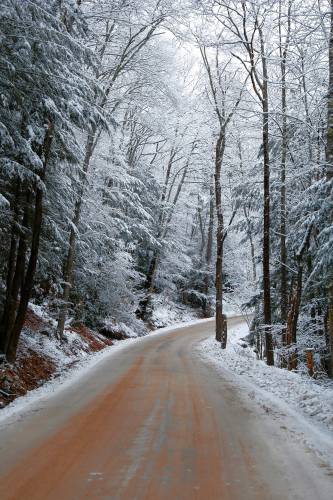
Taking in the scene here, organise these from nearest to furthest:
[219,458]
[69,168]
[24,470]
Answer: [24,470] → [219,458] → [69,168]

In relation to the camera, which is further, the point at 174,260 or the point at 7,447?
the point at 174,260

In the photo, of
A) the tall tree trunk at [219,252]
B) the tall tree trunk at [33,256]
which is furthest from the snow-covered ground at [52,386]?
the tall tree trunk at [219,252]

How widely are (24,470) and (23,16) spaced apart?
7.57 m

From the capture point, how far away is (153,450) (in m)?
5.02

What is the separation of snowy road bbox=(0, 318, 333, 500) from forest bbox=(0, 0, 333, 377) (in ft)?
11.0

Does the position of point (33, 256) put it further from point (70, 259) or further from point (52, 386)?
point (70, 259)

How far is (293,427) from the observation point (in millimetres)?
6137

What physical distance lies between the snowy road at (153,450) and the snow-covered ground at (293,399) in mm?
245

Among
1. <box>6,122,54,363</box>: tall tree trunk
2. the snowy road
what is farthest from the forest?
the snowy road

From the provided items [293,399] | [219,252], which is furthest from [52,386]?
[219,252]

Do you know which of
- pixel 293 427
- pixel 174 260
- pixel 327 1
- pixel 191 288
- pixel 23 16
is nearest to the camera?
pixel 293 427

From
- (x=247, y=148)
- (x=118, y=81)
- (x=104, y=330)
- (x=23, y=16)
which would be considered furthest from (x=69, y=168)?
(x=247, y=148)

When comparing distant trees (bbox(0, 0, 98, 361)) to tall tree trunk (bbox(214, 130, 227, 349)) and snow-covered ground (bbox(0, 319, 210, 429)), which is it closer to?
snow-covered ground (bbox(0, 319, 210, 429))

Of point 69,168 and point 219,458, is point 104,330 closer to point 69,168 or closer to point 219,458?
point 69,168
